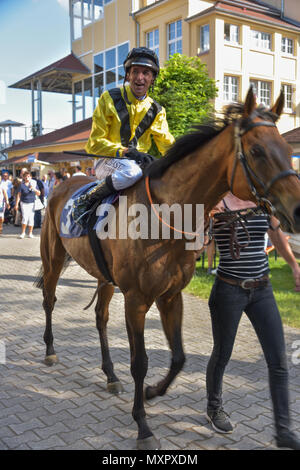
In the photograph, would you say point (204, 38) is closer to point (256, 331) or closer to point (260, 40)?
point (260, 40)

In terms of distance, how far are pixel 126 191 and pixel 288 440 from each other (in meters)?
2.02

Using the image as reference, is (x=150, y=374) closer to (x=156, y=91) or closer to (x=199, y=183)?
(x=199, y=183)

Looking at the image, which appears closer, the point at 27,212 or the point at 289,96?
the point at 27,212

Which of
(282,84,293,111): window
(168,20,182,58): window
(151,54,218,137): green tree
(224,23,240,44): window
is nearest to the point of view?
(151,54,218,137): green tree

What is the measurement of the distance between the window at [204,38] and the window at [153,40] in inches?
102

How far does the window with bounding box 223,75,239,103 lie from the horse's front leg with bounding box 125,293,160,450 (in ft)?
65.1

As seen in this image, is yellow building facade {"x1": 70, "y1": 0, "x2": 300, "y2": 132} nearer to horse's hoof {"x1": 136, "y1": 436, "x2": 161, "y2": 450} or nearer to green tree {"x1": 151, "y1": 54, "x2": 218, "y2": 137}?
green tree {"x1": 151, "y1": 54, "x2": 218, "y2": 137}

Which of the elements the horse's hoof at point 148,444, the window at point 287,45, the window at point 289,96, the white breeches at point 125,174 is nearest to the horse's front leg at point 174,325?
the horse's hoof at point 148,444

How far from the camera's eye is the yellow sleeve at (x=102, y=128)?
136 inches

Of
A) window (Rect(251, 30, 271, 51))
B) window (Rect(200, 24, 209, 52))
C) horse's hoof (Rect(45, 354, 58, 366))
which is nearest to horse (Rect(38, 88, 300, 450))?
horse's hoof (Rect(45, 354, 58, 366))

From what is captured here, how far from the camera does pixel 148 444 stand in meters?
2.94

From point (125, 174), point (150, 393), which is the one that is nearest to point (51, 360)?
point (150, 393)

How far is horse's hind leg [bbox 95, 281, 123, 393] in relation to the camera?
153 inches

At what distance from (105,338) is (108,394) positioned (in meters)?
0.57
